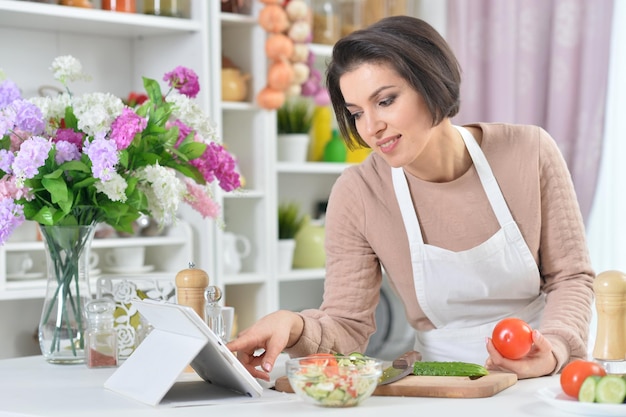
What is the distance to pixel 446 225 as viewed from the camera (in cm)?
213

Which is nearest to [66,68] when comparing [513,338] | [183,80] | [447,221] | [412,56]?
[183,80]

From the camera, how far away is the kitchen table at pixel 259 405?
4.66 ft

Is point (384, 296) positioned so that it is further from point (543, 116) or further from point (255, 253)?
point (543, 116)

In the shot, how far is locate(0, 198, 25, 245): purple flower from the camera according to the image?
1834 mm

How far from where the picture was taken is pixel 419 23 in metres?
1.96

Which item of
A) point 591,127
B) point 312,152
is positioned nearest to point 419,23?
point 591,127

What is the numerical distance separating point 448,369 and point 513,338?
12cm

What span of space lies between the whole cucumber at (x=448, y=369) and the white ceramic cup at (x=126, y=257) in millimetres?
1905

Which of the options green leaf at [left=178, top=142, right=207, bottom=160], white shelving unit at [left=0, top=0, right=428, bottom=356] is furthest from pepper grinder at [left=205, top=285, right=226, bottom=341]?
white shelving unit at [left=0, top=0, right=428, bottom=356]

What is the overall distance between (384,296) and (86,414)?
2763 millimetres

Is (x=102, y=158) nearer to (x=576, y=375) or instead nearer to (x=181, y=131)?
(x=181, y=131)

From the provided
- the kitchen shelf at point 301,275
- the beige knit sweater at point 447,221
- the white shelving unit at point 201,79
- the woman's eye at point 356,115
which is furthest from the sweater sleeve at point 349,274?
the kitchen shelf at point 301,275

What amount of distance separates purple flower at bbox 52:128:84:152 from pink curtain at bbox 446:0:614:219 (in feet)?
7.30

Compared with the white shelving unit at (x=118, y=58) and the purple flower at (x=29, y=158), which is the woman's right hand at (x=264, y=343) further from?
the white shelving unit at (x=118, y=58)
